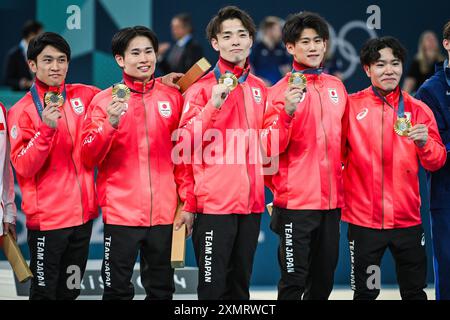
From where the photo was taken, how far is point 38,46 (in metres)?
5.67

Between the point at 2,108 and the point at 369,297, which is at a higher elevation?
the point at 2,108

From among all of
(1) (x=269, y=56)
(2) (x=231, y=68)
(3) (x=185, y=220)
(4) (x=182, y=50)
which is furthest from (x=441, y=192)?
(4) (x=182, y=50)

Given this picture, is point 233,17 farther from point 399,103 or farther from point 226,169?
point 399,103

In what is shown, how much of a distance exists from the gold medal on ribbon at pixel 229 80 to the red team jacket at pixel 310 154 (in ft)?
1.05

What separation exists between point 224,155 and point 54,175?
1049mm

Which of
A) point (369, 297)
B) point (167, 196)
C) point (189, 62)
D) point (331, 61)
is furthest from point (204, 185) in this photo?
point (331, 61)

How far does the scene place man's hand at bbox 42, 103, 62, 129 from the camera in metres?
5.32

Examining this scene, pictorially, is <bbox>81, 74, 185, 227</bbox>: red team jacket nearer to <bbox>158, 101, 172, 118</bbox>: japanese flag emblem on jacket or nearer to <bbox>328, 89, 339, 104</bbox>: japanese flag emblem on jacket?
<bbox>158, 101, 172, 118</bbox>: japanese flag emblem on jacket

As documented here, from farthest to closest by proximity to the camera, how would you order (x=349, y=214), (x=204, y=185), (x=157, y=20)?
(x=157, y=20) < (x=349, y=214) < (x=204, y=185)

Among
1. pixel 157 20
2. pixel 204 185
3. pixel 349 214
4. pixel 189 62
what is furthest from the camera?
pixel 157 20

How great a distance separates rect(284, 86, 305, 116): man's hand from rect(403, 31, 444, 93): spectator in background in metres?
5.89

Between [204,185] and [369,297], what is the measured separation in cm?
126

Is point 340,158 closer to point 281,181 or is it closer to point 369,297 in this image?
point 281,181

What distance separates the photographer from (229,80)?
5.36m
